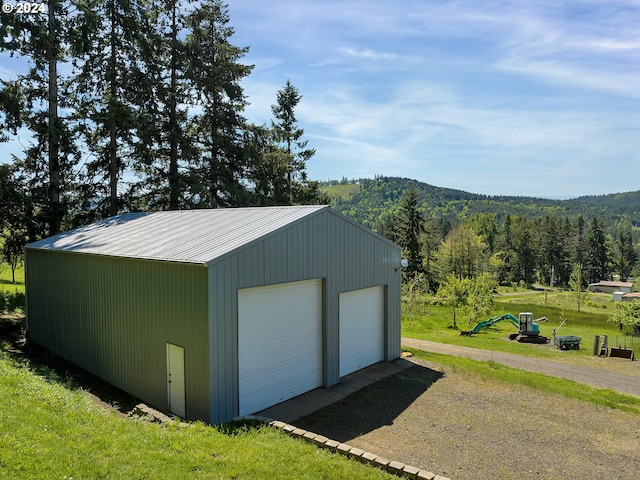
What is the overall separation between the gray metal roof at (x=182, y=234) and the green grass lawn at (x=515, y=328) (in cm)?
1430

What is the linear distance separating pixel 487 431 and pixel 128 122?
19008mm

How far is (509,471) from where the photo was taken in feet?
22.8

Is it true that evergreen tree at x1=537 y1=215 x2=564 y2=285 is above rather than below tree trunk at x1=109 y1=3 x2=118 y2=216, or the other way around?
below

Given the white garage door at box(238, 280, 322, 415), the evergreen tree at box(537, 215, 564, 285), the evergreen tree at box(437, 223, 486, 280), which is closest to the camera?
the white garage door at box(238, 280, 322, 415)

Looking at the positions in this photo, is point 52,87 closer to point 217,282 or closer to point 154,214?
point 154,214

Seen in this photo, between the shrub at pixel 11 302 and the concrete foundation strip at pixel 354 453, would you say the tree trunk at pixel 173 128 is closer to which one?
the shrub at pixel 11 302

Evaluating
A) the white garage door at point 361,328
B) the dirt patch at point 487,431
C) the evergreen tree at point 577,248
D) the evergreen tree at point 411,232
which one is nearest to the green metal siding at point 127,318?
the dirt patch at point 487,431

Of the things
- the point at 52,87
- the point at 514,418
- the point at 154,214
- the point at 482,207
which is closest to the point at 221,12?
the point at 52,87

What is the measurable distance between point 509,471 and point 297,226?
6278 millimetres

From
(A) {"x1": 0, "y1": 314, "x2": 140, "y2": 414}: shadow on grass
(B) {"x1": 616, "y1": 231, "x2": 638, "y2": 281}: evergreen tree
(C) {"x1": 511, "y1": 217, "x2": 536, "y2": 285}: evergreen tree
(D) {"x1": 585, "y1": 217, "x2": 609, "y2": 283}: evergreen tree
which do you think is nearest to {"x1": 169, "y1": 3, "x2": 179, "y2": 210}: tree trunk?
(A) {"x1": 0, "y1": 314, "x2": 140, "y2": 414}: shadow on grass

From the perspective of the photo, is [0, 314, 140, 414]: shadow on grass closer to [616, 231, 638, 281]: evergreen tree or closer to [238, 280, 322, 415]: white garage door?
[238, 280, 322, 415]: white garage door

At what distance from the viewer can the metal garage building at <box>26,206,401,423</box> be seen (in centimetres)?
840

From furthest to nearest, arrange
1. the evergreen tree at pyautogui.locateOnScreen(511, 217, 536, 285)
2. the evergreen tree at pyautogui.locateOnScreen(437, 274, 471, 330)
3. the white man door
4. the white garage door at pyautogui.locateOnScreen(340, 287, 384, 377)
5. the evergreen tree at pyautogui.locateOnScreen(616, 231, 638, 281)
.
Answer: the evergreen tree at pyautogui.locateOnScreen(616, 231, 638, 281)
the evergreen tree at pyautogui.locateOnScreen(511, 217, 536, 285)
the evergreen tree at pyautogui.locateOnScreen(437, 274, 471, 330)
the white garage door at pyautogui.locateOnScreen(340, 287, 384, 377)
the white man door

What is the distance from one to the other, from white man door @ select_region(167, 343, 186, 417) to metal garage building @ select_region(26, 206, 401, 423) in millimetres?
34
